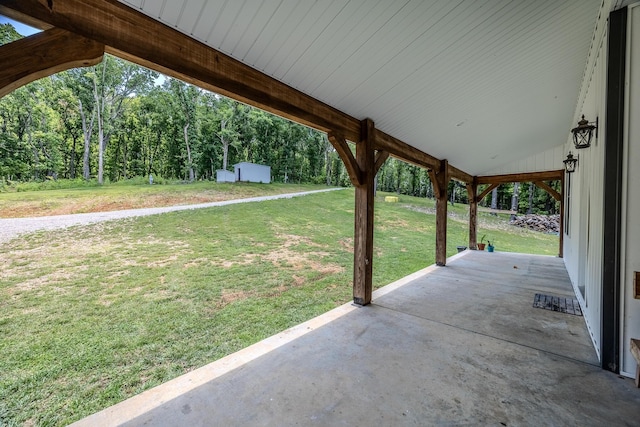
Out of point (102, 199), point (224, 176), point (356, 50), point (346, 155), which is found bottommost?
point (102, 199)

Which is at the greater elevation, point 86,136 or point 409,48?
point 86,136

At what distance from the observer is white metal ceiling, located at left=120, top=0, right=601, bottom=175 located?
191 cm

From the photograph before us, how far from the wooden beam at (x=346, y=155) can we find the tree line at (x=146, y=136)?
14044mm

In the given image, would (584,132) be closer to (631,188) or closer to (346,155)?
(631,188)

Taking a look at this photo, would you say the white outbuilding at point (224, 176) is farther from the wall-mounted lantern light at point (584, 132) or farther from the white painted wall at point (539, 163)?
the wall-mounted lantern light at point (584, 132)

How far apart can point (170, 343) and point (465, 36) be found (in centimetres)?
479

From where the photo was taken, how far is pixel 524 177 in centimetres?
877

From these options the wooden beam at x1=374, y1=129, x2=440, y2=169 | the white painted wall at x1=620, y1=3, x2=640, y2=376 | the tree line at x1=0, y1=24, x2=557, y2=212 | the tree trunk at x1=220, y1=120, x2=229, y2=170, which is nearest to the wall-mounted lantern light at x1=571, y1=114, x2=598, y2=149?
the white painted wall at x1=620, y1=3, x2=640, y2=376

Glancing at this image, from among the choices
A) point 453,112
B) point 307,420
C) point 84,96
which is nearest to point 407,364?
point 307,420

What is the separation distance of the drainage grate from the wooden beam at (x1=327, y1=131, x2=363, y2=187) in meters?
3.33

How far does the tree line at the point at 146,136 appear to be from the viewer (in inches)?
597

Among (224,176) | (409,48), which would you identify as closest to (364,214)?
(409,48)

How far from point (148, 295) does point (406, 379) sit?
4.68 m

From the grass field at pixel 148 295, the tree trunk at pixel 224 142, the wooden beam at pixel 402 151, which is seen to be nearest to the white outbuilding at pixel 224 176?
the tree trunk at pixel 224 142
